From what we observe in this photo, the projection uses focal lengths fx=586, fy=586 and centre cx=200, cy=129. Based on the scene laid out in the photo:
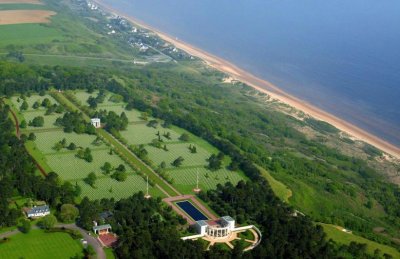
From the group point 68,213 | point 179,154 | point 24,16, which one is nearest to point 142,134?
point 179,154

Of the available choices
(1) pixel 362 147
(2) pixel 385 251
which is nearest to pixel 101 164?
(2) pixel 385 251

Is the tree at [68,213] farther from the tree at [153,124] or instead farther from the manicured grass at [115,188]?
the tree at [153,124]

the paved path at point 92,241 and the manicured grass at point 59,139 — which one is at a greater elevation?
the paved path at point 92,241

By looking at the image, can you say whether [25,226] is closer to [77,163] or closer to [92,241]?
[92,241]

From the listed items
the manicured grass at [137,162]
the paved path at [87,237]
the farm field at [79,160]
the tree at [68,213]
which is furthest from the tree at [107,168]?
the paved path at [87,237]

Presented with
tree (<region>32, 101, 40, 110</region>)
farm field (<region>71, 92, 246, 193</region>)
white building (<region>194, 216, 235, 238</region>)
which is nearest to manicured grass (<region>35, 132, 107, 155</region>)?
farm field (<region>71, 92, 246, 193</region>)

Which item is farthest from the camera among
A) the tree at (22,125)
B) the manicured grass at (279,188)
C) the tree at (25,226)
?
the tree at (22,125)

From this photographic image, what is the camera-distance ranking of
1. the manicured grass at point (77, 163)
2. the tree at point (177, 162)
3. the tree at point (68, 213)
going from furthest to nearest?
the tree at point (177, 162)
the manicured grass at point (77, 163)
the tree at point (68, 213)
